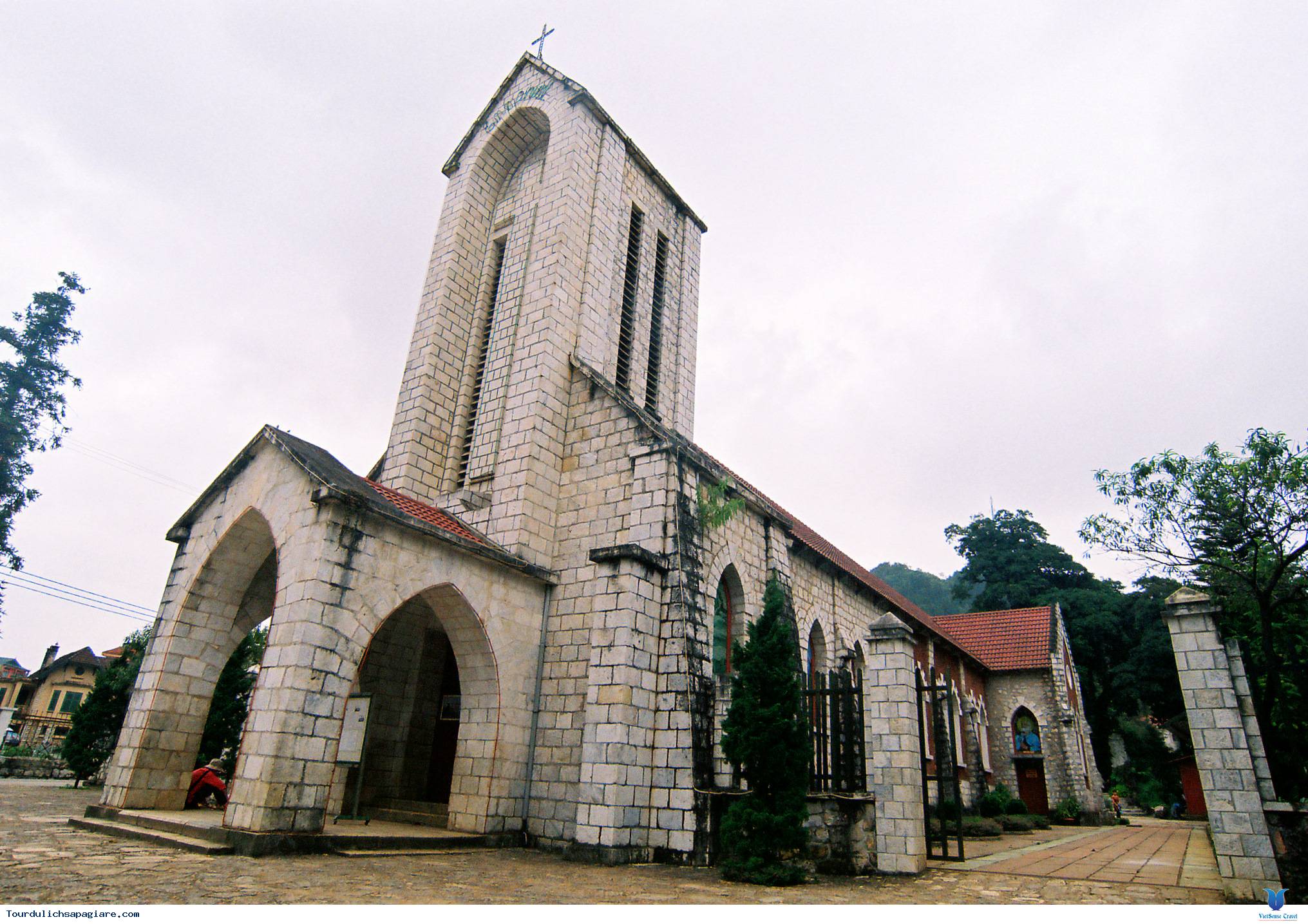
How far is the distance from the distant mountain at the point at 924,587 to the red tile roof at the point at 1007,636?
22266 mm

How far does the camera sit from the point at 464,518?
41.8 ft

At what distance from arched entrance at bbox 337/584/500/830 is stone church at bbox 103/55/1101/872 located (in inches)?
1.7

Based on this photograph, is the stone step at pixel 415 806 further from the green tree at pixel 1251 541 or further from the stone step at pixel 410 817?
the green tree at pixel 1251 541

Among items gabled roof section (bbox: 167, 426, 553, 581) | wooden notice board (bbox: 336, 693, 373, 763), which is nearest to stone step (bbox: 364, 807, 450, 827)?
wooden notice board (bbox: 336, 693, 373, 763)

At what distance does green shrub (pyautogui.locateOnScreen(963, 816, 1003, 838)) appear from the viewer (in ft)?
55.8

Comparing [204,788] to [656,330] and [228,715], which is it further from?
[656,330]

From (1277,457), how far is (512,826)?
16.4 meters

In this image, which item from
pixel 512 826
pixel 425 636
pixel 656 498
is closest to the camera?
pixel 512 826

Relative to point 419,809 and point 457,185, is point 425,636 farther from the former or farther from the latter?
point 457,185

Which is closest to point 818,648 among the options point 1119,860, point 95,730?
point 1119,860

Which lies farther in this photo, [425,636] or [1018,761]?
[1018,761]

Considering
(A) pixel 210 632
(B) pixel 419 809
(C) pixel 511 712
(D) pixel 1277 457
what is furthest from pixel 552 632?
(D) pixel 1277 457

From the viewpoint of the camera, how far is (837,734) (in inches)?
375
